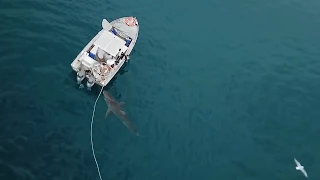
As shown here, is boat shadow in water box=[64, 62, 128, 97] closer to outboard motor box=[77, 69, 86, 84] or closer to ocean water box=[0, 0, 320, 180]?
ocean water box=[0, 0, 320, 180]

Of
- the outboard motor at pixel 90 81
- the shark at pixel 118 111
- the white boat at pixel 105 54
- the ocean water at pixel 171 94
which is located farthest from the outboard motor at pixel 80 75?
the shark at pixel 118 111

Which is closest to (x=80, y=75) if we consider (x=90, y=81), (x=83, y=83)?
(x=90, y=81)

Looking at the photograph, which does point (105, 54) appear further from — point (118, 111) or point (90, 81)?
point (118, 111)

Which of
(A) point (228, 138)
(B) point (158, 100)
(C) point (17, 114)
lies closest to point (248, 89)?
(A) point (228, 138)

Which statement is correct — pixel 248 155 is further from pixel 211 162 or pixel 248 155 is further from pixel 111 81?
pixel 111 81

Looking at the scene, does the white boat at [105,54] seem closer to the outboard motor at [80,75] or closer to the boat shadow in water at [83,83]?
the outboard motor at [80,75]

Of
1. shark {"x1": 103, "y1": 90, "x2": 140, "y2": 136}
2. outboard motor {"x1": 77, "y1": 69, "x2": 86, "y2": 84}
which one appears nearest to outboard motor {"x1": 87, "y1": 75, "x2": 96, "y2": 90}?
outboard motor {"x1": 77, "y1": 69, "x2": 86, "y2": 84}
